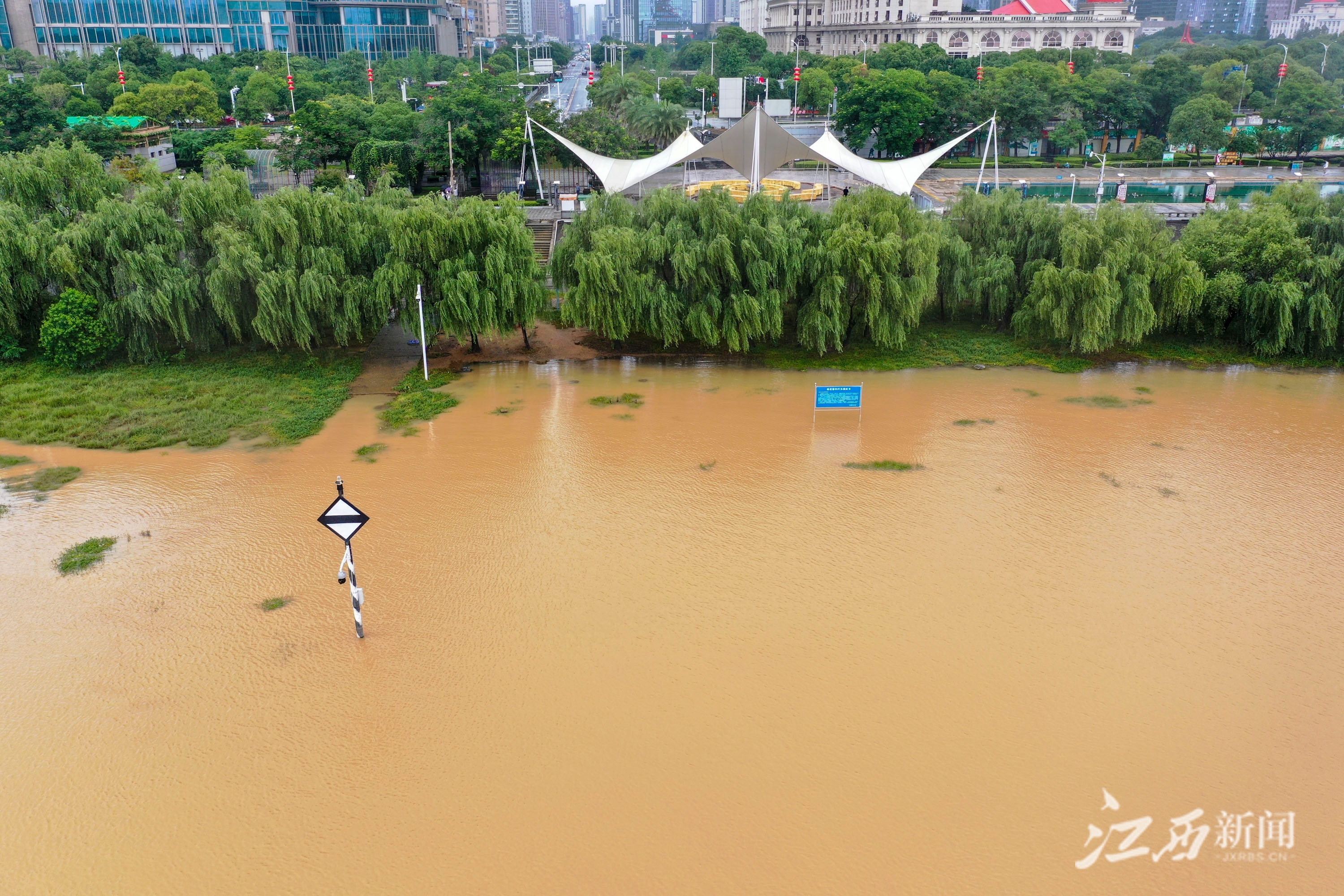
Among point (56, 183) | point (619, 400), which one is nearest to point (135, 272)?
point (56, 183)

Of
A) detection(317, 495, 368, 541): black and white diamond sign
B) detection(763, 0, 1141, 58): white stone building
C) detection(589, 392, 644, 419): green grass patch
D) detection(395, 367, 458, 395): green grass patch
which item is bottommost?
detection(589, 392, 644, 419): green grass patch

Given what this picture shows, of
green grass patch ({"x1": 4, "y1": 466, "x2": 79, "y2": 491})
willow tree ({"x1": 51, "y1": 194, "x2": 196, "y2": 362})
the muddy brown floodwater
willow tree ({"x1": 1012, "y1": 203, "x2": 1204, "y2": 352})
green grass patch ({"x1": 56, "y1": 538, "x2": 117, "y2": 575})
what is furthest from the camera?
willow tree ({"x1": 1012, "y1": 203, "x2": 1204, "y2": 352})

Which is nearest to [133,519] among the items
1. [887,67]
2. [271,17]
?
[887,67]

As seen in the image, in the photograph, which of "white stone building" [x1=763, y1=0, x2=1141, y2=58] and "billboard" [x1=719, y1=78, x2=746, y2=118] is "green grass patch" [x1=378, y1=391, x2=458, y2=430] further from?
"white stone building" [x1=763, y1=0, x2=1141, y2=58]

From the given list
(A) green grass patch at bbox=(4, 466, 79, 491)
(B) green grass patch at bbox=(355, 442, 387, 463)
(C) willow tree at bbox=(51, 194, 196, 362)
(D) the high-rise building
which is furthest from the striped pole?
(D) the high-rise building

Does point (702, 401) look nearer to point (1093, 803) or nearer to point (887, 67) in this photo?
point (1093, 803)

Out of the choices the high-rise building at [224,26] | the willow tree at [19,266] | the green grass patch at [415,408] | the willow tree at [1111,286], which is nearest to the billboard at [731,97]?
the willow tree at [1111,286]

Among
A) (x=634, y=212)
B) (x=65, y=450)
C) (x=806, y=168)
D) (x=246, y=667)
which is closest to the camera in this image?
(x=246, y=667)

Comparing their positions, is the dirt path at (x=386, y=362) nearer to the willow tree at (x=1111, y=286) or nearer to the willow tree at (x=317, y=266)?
the willow tree at (x=317, y=266)
